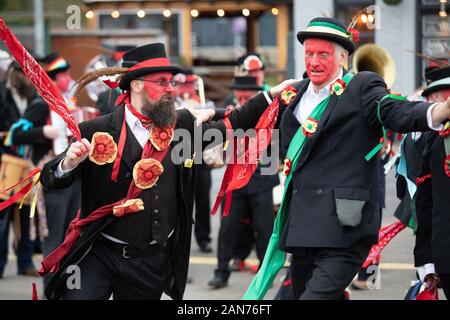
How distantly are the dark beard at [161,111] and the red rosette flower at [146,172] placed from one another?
229 mm

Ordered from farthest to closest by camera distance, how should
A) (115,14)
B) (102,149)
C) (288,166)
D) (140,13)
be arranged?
(140,13) < (115,14) < (102,149) < (288,166)

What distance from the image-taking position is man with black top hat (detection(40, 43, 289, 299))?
620 centimetres

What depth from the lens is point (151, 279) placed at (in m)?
6.29

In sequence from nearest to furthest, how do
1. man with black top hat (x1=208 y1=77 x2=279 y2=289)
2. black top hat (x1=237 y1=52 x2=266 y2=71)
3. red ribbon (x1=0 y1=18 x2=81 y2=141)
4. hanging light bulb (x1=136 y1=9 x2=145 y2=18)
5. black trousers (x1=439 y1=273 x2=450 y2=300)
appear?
red ribbon (x1=0 y1=18 x2=81 y2=141) < black trousers (x1=439 y1=273 x2=450 y2=300) < man with black top hat (x1=208 y1=77 x2=279 y2=289) < black top hat (x1=237 y1=52 x2=266 y2=71) < hanging light bulb (x1=136 y1=9 x2=145 y2=18)

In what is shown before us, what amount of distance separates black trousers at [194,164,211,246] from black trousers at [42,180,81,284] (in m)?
2.51

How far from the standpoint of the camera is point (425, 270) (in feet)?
22.7

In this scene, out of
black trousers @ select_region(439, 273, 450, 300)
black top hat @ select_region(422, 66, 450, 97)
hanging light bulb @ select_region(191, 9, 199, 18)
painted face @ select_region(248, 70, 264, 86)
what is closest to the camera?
black trousers @ select_region(439, 273, 450, 300)

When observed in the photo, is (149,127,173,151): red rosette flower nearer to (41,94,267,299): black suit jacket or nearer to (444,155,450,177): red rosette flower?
(41,94,267,299): black suit jacket

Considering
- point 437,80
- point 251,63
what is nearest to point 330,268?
Result: point 437,80

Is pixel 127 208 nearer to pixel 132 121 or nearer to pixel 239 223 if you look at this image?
pixel 132 121

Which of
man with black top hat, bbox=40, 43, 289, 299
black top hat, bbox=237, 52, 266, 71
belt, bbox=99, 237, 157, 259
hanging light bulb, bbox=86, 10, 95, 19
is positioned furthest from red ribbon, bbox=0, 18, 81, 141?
hanging light bulb, bbox=86, 10, 95, 19

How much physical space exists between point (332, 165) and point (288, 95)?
569mm

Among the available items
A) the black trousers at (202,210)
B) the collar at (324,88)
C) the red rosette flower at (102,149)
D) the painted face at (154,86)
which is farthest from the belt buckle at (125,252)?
the black trousers at (202,210)

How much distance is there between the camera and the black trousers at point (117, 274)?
618 centimetres
